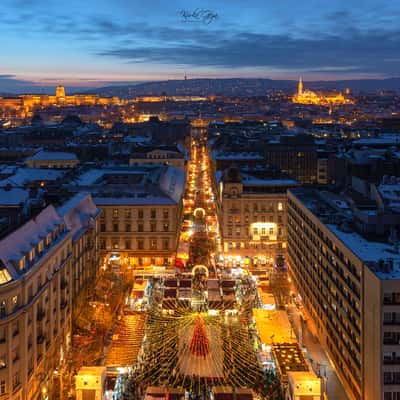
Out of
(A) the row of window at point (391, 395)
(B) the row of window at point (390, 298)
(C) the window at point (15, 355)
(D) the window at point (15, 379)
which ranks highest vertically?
(B) the row of window at point (390, 298)

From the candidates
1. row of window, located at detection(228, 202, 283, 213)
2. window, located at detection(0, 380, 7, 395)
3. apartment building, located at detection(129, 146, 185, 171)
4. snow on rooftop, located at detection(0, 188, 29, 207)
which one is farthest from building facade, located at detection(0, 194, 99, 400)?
apartment building, located at detection(129, 146, 185, 171)

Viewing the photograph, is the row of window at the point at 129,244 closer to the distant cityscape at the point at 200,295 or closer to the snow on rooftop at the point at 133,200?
the distant cityscape at the point at 200,295

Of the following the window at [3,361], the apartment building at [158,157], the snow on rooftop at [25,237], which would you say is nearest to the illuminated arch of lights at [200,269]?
the snow on rooftop at [25,237]

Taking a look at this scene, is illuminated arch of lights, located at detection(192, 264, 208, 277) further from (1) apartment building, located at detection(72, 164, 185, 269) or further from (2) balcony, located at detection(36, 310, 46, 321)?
(2) balcony, located at detection(36, 310, 46, 321)

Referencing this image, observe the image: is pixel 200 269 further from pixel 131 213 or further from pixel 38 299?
pixel 38 299

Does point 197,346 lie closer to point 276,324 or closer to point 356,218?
point 276,324

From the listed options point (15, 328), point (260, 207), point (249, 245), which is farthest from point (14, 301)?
point (260, 207)

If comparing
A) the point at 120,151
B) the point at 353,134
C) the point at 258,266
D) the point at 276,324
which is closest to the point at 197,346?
the point at 276,324
